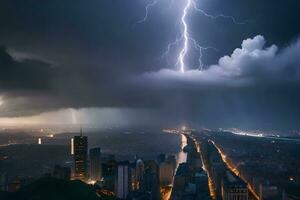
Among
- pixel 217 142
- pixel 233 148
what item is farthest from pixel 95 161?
pixel 217 142

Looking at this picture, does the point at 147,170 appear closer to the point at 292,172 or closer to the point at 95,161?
the point at 95,161

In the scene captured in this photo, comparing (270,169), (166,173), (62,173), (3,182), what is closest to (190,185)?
(166,173)

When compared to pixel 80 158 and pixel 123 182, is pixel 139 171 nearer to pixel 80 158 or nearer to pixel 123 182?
pixel 123 182

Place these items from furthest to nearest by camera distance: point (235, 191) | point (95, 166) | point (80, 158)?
point (95, 166) < point (80, 158) < point (235, 191)

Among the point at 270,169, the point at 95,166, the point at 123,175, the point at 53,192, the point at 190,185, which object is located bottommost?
the point at 190,185

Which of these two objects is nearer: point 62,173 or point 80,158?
point 62,173

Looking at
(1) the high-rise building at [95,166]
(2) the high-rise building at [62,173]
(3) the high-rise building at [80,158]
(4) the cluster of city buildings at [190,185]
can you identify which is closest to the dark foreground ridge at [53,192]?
(4) the cluster of city buildings at [190,185]

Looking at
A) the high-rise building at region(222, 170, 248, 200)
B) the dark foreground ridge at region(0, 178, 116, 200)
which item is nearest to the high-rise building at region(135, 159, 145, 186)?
the dark foreground ridge at region(0, 178, 116, 200)
